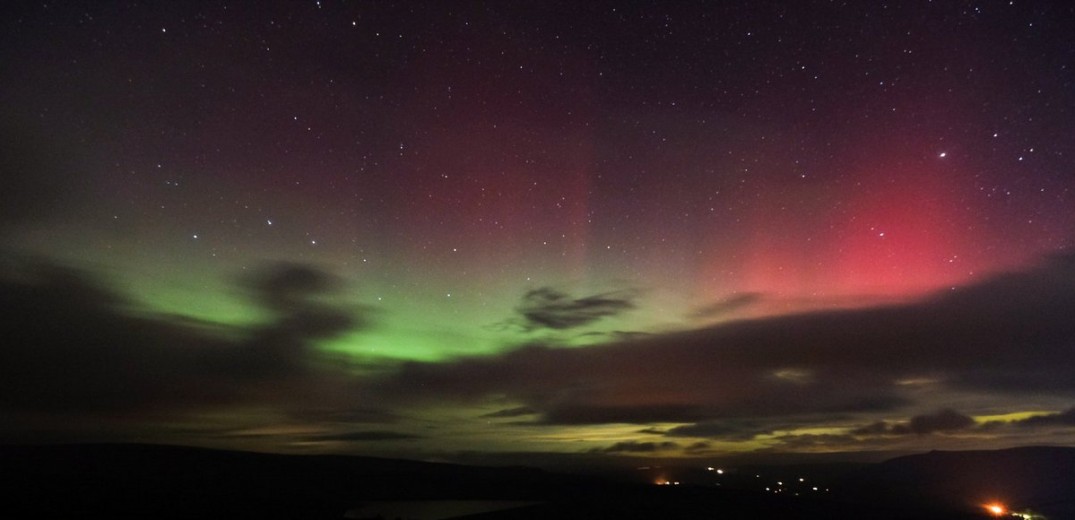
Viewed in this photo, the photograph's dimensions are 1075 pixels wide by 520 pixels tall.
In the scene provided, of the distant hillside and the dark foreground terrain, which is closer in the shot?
the dark foreground terrain

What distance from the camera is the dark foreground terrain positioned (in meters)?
46.9

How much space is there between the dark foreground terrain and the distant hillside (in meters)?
0.85

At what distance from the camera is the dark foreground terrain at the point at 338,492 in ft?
154

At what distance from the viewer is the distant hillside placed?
3295 inches

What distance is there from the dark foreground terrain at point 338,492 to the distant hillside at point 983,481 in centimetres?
85

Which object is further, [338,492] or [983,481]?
Result: [983,481]

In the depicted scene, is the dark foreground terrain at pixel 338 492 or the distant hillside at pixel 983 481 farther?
the distant hillside at pixel 983 481

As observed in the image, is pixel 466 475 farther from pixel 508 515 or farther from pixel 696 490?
pixel 508 515

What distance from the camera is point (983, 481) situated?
122688 mm

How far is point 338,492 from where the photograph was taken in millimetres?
69750

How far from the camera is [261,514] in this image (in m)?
44.7

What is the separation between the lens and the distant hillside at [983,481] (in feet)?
275

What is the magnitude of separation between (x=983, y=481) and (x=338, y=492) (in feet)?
382

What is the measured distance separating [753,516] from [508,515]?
59.7 feet
